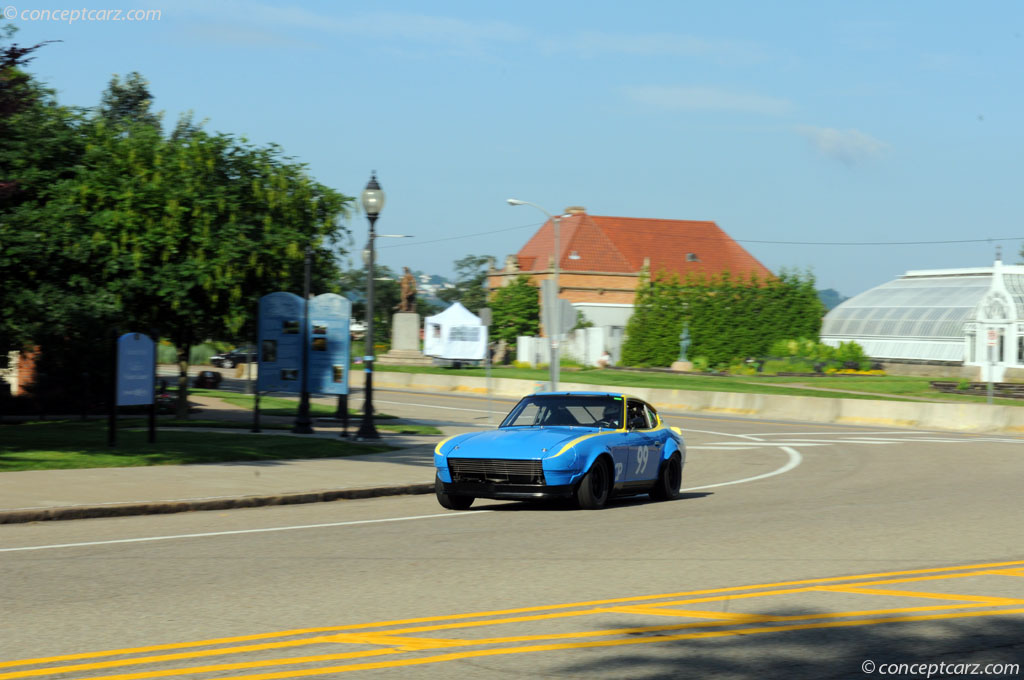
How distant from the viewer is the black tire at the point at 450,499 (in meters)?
14.6

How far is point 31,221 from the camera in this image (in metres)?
22.4

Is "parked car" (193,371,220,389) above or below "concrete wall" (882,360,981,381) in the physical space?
below

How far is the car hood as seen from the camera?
14086 mm

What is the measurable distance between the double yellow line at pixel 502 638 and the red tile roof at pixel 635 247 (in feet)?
297

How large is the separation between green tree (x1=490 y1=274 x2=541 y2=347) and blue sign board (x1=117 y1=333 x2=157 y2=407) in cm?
6824

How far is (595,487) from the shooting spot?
14.6 m

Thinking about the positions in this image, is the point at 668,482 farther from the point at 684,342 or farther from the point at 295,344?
the point at 684,342

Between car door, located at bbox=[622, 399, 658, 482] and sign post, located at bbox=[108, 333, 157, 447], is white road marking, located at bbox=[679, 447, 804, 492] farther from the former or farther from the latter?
sign post, located at bbox=[108, 333, 157, 447]

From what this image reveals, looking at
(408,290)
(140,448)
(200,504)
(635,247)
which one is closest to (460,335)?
(408,290)

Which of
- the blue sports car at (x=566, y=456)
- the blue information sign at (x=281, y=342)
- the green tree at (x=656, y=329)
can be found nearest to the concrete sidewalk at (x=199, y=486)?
the blue sports car at (x=566, y=456)

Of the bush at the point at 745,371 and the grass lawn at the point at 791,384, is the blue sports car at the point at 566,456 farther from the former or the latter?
the bush at the point at 745,371

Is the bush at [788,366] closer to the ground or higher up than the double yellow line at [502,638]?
higher up

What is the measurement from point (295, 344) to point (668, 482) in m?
12.2

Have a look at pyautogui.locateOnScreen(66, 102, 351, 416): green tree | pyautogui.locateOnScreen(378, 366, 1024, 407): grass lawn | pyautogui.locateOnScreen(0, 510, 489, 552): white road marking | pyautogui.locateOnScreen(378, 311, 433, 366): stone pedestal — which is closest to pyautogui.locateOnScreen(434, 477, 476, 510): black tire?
pyautogui.locateOnScreen(0, 510, 489, 552): white road marking
